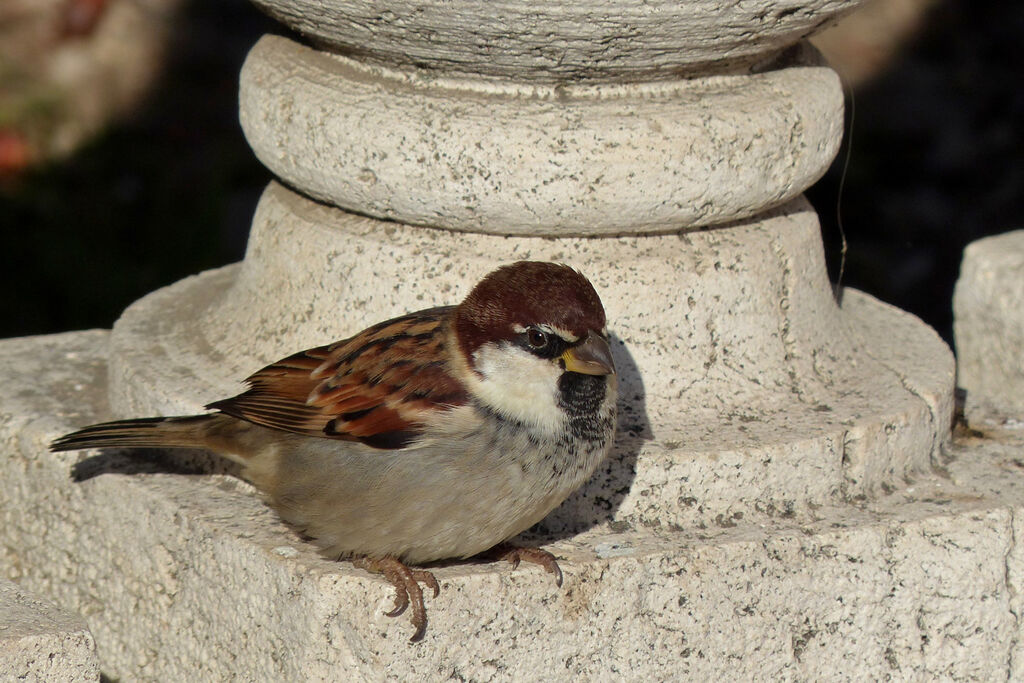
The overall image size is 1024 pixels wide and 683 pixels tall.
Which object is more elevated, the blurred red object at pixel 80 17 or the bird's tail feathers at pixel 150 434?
the bird's tail feathers at pixel 150 434

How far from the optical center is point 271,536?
3.12m

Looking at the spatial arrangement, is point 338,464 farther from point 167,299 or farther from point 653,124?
point 167,299

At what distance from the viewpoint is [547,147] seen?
126 inches

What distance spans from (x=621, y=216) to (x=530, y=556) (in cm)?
80

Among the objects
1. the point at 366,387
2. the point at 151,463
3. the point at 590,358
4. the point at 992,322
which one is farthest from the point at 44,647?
the point at 992,322

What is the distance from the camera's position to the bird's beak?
2.83m

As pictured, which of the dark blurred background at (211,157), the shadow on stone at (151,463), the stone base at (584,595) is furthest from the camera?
the dark blurred background at (211,157)

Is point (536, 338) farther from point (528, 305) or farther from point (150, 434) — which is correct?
point (150, 434)

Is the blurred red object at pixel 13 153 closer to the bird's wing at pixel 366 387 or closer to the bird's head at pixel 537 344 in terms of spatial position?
the bird's wing at pixel 366 387

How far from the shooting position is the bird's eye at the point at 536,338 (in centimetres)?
285

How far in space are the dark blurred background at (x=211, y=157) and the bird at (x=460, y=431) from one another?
3186 mm

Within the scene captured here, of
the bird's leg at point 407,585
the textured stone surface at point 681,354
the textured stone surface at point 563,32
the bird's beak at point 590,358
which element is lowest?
the bird's leg at point 407,585

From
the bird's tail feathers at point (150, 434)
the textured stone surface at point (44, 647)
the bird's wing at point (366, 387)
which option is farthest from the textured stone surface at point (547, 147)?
the textured stone surface at point (44, 647)

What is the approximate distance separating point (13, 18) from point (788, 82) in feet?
17.6
